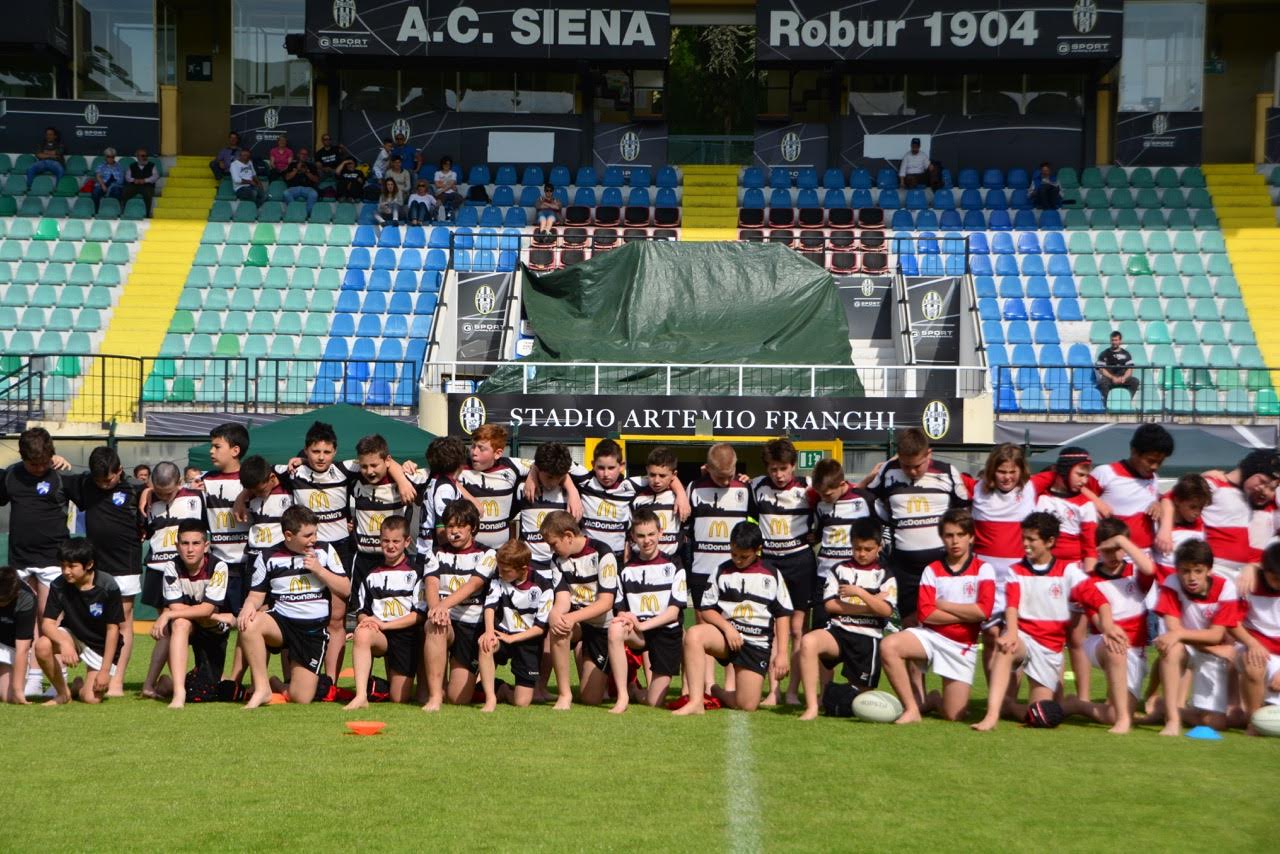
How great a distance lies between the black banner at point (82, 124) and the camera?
29125mm

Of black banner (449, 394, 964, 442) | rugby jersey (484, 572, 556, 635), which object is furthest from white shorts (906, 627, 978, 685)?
black banner (449, 394, 964, 442)

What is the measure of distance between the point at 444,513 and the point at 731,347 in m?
11.6

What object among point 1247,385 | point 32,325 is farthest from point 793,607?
point 32,325

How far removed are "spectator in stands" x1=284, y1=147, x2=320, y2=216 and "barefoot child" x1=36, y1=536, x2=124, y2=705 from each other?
56.8 feet

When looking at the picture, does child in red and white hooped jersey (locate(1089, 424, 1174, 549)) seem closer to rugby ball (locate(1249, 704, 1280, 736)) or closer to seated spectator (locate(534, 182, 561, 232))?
rugby ball (locate(1249, 704, 1280, 736))

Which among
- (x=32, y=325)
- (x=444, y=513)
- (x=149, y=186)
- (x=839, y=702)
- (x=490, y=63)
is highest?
(x=490, y=63)

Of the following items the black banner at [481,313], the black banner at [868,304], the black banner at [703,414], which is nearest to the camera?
the black banner at [703,414]

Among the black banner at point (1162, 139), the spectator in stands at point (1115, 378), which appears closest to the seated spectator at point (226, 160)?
the spectator in stands at point (1115, 378)

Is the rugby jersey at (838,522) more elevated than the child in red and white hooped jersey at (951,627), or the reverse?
the rugby jersey at (838,522)

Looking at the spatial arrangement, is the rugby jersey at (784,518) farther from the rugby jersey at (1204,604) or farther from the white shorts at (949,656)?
the rugby jersey at (1204,604)

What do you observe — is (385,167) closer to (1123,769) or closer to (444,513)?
(444,513)

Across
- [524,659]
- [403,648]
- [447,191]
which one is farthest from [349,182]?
[524,659]

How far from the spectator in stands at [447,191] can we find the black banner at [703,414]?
7.93m

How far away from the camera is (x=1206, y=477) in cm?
966
